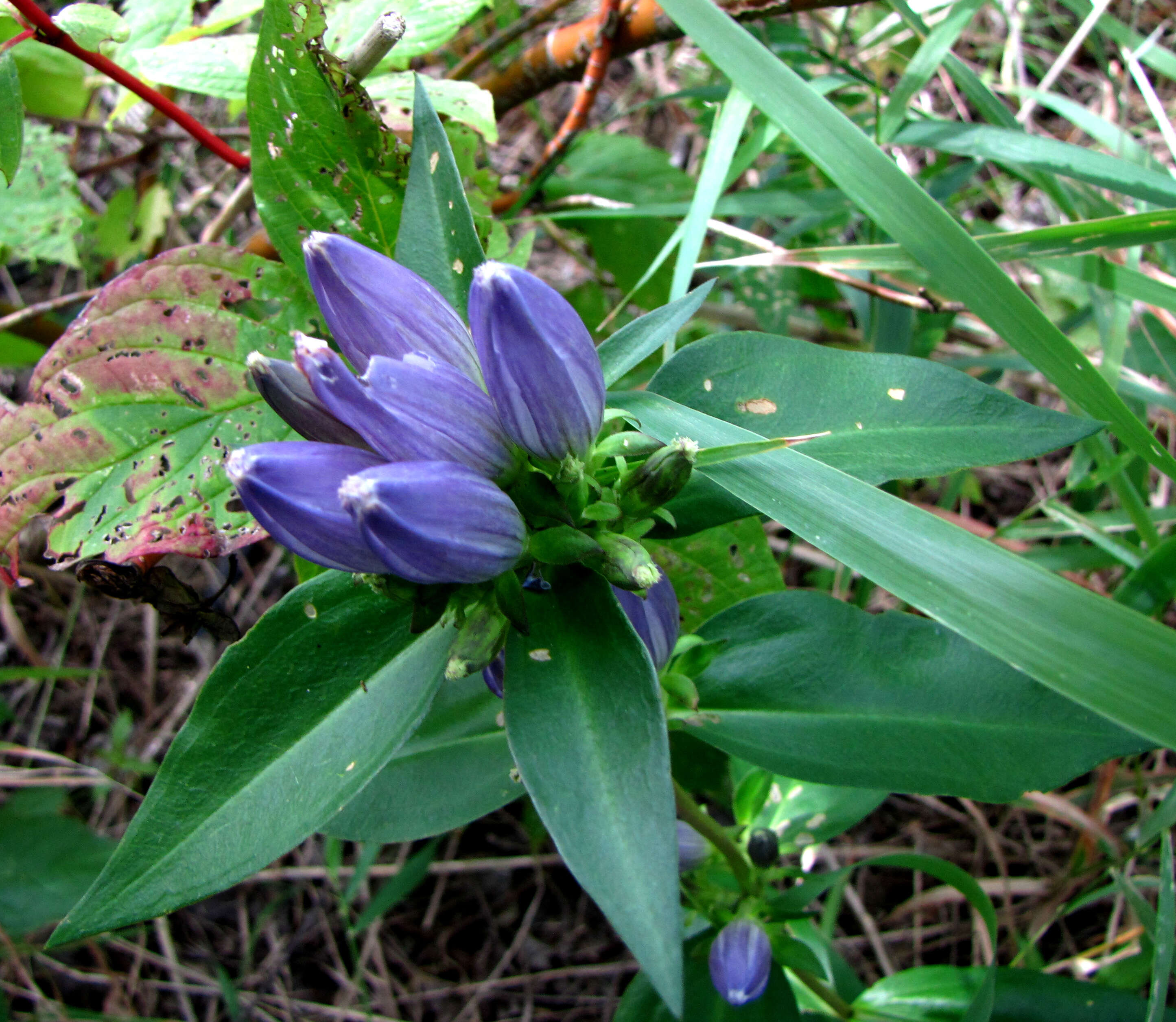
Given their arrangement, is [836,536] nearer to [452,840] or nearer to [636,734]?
[636,734]

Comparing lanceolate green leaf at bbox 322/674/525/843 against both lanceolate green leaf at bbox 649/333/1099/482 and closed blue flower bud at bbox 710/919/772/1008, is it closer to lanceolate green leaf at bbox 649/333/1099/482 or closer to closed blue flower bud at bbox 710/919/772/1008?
closed blue flower bud at bbox 710/919/772/1008

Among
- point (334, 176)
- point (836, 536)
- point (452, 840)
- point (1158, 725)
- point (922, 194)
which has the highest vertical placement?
point (334, 176)

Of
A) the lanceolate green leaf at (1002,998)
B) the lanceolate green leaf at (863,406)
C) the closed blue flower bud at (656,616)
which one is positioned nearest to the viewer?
the lanceolate green leaf at (863,406)

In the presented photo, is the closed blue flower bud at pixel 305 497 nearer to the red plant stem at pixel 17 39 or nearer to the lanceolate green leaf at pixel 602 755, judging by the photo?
the lanceolate green leaf at pixel 602 755

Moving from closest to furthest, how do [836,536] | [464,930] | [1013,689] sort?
[836,536]
[1013,689]
[464,930]

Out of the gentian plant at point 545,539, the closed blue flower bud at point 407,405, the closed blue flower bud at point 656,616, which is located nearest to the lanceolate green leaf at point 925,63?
the gentian plant at point 545,539

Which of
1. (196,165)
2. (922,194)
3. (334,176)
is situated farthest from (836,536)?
(196,165)

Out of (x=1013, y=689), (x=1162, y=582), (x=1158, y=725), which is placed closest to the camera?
(x=1158, y=725)
